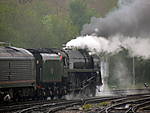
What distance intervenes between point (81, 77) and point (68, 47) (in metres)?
2.34

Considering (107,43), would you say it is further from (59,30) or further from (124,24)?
(59,30)

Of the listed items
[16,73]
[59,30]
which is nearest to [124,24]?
[16,73]

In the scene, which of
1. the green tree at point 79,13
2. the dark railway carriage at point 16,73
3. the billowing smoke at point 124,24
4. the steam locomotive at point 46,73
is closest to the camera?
the dark railway carriage at point 16,73

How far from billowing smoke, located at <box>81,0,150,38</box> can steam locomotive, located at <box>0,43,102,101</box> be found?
7.58 feet

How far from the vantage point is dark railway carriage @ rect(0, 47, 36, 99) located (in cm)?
2144

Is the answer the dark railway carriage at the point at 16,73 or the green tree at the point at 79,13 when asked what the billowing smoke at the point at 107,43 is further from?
the green tree at the point at 79,13

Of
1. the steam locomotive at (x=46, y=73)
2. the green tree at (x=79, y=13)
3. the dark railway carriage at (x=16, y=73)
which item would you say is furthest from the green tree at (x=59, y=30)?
the dark railway carriage at (x=16, y=73)

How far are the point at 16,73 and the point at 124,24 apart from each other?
37.8 ft

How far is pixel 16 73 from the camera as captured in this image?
22.5 meters

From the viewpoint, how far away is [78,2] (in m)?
81.9

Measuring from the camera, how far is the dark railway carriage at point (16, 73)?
21438mm

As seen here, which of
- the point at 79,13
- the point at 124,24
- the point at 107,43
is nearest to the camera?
the point at 124,24

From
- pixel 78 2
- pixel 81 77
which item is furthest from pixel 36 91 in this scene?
pixel 78 2

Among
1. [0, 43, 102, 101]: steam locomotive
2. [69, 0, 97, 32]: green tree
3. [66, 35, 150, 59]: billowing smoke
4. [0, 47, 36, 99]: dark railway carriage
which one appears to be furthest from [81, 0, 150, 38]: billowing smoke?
[69, 0, 97, 32]: green tree
